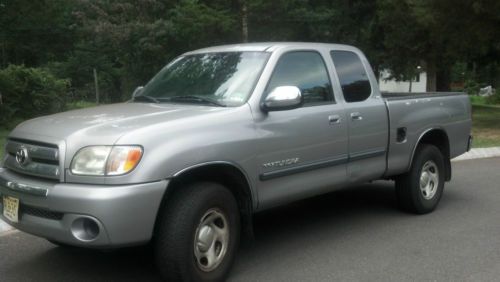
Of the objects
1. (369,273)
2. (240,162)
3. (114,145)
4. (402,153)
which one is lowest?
(369,273)

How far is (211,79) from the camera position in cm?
547

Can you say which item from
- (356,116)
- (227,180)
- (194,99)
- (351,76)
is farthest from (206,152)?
(351,76)

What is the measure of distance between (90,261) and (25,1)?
15.5m

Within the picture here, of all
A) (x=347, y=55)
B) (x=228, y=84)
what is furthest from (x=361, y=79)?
(x=228, y=84)

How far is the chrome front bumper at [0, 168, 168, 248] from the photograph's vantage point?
4004 mm

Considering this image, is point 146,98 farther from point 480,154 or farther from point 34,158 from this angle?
point 480,154

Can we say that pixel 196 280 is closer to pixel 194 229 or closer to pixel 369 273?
pixel 194 229

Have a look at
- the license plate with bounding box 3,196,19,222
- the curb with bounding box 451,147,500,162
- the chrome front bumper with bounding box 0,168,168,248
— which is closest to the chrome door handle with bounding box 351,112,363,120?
the chrome front bumper with bounding box 0,168,168,248

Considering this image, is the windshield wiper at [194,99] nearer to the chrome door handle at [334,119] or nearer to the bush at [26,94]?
the chrome door handle at [334,119]

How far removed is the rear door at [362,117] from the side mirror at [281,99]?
105 centimetres

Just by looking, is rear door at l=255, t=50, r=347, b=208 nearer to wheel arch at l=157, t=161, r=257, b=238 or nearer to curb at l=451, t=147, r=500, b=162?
wheel arch at l=157, t=161, r=257, b=238

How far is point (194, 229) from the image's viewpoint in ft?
14.5

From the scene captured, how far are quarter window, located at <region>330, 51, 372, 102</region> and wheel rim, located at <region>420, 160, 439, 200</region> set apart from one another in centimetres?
137

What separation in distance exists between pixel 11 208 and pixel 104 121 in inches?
37.1
